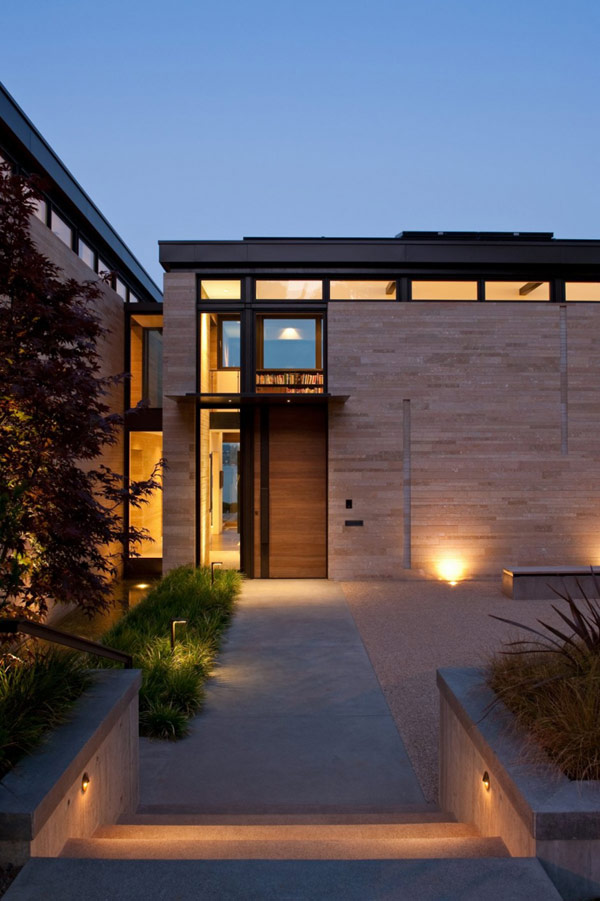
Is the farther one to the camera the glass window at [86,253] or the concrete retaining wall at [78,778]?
the glass window at [86,253]

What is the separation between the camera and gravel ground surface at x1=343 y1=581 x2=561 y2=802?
478cm

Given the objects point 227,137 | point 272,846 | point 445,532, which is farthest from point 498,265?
point 227,137

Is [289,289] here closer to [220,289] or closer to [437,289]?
[220,289]

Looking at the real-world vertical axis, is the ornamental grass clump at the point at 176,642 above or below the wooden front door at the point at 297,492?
below

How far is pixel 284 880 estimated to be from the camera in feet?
6.88

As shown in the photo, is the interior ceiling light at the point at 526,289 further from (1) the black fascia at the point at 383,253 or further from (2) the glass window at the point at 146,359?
(2) the glass window at the point at 146,359

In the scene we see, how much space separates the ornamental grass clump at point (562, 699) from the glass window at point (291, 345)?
8.11 metres

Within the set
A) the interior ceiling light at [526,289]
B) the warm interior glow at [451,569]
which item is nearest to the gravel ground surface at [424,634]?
the warm interior glow at [451,569]

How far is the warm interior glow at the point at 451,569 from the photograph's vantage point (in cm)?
1073

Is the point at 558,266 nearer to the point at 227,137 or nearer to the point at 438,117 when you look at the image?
the point at 438,117

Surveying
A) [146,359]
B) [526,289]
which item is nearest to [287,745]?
[526,289]

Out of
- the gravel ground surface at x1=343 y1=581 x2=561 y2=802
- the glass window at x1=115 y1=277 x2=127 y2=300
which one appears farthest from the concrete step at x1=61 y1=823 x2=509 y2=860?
the glass window at x1=115 y1=277 x2=127 y2=300

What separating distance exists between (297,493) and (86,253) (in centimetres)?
668

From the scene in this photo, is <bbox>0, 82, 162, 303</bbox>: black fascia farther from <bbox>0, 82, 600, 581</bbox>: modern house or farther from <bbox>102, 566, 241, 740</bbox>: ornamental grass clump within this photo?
<bbox>102, 566, 241, 740</bbox>: ornamental grass clump
